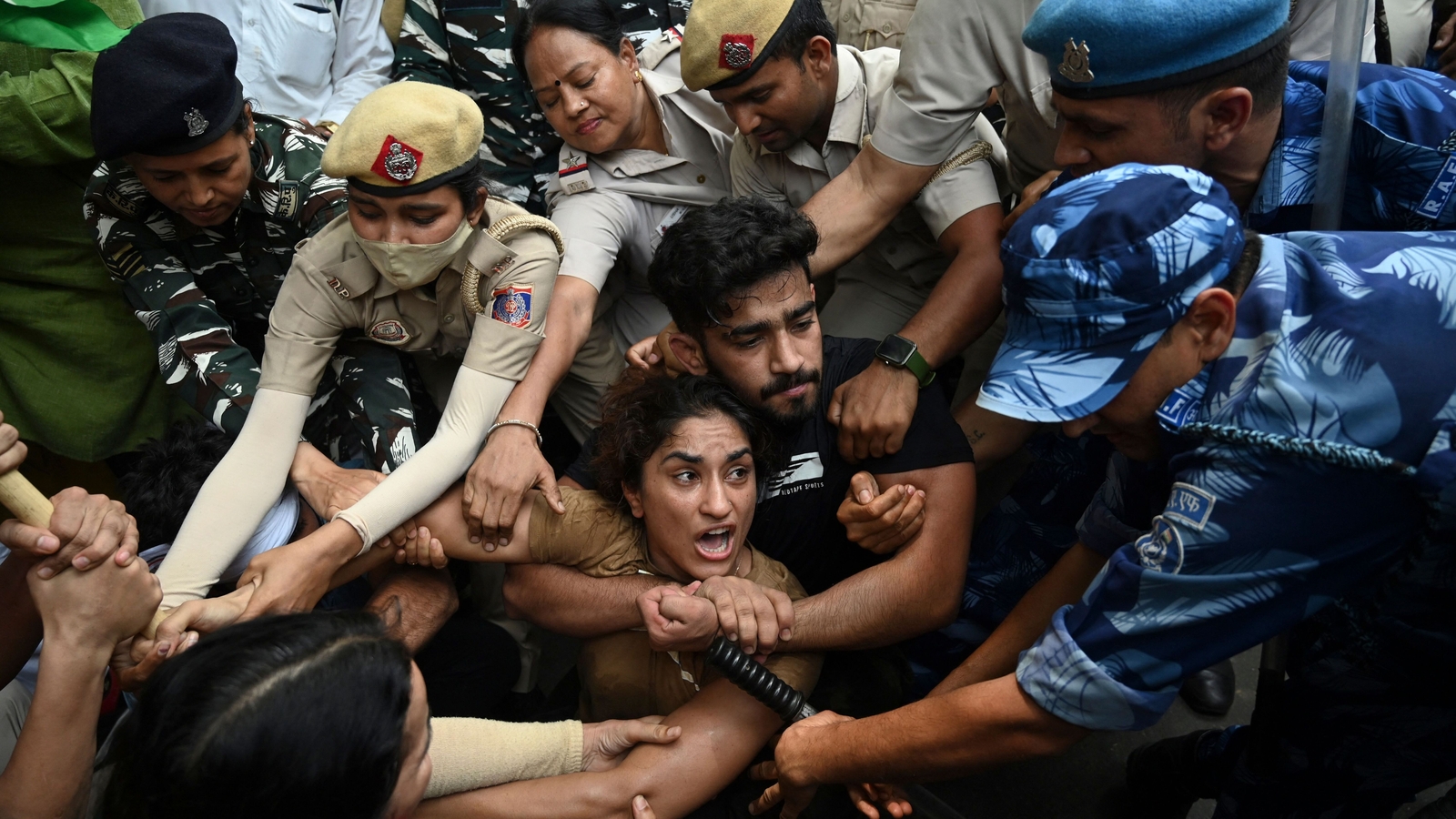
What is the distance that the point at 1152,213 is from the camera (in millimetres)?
1594

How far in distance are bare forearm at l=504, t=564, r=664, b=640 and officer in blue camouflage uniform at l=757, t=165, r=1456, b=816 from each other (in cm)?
98

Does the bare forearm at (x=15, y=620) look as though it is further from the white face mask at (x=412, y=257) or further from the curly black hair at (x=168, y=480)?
the white face mask at (x=412, y=257)

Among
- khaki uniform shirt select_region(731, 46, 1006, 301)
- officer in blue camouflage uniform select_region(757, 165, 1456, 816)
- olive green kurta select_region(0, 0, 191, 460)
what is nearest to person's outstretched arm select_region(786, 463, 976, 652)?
officer in blue camouflage uniform select_region(757, 165, 1456, 816)

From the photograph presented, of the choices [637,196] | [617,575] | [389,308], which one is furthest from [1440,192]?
[389,308]

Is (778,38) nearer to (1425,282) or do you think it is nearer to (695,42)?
(695,42)

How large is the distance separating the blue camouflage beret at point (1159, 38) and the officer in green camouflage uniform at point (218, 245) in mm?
2105

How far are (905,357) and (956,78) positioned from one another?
80 cm

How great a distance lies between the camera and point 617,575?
8.79 ft

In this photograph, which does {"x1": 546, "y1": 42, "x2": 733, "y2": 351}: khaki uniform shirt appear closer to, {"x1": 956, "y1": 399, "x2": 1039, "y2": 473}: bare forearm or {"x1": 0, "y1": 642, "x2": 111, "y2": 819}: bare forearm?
{"x1": 956, "y1": 399, "x2": 1039, "y2": 473}: bare forearm

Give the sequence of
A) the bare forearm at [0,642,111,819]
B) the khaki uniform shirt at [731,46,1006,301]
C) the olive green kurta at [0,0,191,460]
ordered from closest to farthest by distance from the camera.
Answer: the bare forearm at [0,642,111,819] < the khaki uniform shirt at [731,46,1006,301] < the olive green kurta at [0,0,191,460]

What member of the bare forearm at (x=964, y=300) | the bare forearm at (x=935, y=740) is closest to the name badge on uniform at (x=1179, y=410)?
the bare forearm at (x=935, y=740)

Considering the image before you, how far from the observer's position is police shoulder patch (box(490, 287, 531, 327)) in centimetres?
285

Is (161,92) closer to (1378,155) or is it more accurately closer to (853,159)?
(853,159)

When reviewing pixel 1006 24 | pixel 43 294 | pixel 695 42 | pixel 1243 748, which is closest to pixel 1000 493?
pixel 1243 748
